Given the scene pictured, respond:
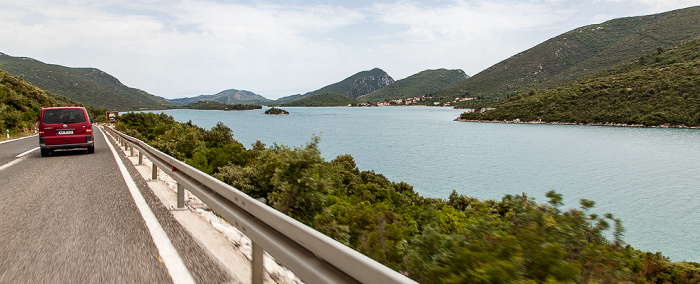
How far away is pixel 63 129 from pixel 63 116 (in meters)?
0.49

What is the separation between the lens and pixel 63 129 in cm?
1304

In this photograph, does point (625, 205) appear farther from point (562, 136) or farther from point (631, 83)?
point (631, 83)

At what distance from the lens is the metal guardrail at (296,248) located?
1.68m

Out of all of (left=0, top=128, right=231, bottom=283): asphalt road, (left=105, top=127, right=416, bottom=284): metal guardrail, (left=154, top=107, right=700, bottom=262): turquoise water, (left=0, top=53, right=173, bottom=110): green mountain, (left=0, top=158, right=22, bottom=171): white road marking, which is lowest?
(left=154, top=107, right=700, bottom=262): turquoise water

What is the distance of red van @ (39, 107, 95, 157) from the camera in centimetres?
1277

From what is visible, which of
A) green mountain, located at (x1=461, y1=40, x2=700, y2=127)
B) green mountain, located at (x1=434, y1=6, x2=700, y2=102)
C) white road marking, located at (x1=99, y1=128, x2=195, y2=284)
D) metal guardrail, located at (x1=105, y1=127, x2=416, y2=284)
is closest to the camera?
metal guardrail, located at (x1=105, y1=127, x2=416, y2=284)

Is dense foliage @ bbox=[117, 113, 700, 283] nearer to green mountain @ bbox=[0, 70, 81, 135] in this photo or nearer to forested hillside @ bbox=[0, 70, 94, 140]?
forested hillside @ bbox=[0, 70, 94, 140]

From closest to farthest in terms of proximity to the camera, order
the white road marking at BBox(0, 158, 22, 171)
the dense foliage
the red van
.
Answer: the dense foliage, the white road marking at BBox(0, 158, 22, 171), the red van

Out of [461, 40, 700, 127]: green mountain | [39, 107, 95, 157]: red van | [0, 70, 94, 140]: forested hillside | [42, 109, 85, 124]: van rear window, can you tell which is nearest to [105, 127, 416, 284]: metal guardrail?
[39, 107, 95, 157]: red van

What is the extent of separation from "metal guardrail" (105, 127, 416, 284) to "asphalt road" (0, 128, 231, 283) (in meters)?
0.50

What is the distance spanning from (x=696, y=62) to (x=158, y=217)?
12918cm

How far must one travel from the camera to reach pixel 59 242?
3.99 m

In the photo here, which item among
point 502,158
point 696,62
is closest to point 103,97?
point 502,158

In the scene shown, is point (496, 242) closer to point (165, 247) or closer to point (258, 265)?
point (258, 265)
